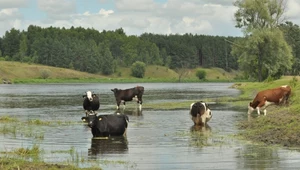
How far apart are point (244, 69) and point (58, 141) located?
2667 inches

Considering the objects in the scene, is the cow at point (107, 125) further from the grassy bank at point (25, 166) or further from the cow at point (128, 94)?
the cow at point (128, 94)

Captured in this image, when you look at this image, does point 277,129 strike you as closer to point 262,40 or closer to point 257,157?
point 257,157

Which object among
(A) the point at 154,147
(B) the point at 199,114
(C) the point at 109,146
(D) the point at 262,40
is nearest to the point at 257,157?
(A) the point at 154,147

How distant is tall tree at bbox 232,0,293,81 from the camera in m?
77.2

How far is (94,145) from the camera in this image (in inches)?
699

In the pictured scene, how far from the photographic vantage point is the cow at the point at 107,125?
782 inches

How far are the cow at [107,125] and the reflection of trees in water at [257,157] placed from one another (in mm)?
5273

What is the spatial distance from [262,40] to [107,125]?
59.4 m

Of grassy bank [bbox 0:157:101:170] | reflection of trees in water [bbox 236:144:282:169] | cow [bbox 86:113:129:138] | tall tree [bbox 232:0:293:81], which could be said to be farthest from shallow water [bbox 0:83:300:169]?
tall tree [bbox 232:0:293:81]

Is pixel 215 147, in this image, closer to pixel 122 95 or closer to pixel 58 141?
pixel 58 141

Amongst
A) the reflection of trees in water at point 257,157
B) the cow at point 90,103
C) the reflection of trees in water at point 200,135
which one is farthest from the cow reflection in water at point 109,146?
the cow at point 90,103

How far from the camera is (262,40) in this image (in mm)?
76250

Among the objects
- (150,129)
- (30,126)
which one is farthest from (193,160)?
(30,126)

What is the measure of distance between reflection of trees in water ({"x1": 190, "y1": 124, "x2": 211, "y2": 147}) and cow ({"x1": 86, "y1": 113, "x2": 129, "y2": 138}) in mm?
2705
